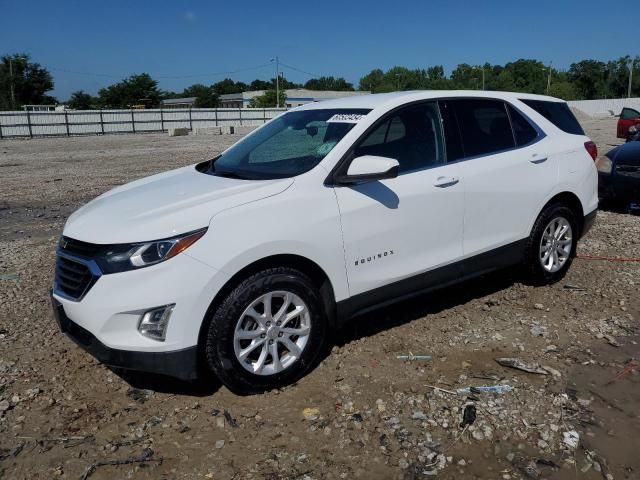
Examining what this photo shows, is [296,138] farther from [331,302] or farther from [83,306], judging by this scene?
[83,306]

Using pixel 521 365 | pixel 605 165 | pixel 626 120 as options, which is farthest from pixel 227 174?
pixel 626 120

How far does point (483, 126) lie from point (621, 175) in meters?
4.53

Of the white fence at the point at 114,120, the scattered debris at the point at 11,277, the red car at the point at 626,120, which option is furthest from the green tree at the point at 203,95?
the scattered debris at the point at 11,277

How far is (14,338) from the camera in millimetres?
4457

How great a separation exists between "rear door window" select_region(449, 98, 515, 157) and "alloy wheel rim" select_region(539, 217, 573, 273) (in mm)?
918

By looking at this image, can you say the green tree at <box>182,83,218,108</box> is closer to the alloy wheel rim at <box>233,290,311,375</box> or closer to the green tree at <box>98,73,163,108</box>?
the green tree at <box>98,73,163,108</box>

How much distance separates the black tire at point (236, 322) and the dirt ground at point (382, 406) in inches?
4.5

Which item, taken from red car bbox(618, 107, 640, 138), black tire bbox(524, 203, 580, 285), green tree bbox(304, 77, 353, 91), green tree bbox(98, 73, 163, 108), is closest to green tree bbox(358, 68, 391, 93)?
green tree bbox(304, 77, 353, 91)

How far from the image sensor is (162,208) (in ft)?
11.3

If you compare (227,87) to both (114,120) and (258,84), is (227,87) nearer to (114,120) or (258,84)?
(258,84)

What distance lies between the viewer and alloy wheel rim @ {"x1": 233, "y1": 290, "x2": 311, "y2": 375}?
3406mm

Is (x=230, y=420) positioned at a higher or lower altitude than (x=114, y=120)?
lower

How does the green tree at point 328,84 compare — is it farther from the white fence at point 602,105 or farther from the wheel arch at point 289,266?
the wheel arch at point 289,266

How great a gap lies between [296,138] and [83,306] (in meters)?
2.02
